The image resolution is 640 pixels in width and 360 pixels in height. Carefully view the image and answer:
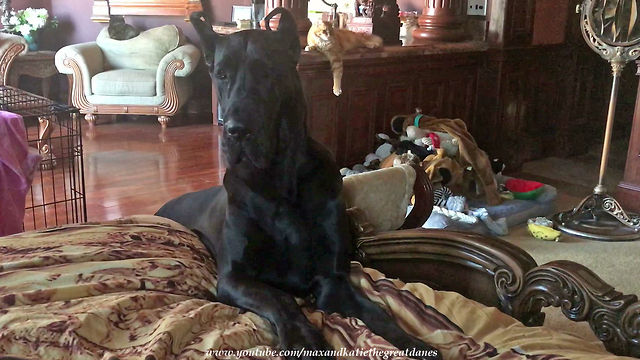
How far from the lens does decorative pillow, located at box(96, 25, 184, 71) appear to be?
6.03 m

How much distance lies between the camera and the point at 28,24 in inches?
236

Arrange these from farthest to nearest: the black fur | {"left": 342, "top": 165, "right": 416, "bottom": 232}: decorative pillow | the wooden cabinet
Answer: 1. the black fur
2. the wooden cabinet
3. {"left": 342, "top": 165, "right": 416, "bottom": 232}: decorative pillow

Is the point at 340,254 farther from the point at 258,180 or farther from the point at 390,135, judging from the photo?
the point at 390,135

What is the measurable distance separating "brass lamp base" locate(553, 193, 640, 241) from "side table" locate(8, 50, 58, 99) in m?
4.67

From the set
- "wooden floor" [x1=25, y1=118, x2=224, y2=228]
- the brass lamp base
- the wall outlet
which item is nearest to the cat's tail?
the wall outlet

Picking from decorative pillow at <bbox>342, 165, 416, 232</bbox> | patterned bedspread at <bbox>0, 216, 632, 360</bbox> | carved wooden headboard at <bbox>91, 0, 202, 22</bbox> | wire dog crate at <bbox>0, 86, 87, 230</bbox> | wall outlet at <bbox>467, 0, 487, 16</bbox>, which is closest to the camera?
patterned bedspread at <bbox>0, 216, 632, 360</bbox>

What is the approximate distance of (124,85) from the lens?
224 inches

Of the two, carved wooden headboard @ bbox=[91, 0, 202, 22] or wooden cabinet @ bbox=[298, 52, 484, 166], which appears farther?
carved wooden headboard @ bbox=[91, 0, 202, 22]

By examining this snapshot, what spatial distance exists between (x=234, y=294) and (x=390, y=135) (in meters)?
2.88

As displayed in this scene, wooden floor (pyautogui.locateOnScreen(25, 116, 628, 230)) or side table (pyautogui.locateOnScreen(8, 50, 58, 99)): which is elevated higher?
side table (pyautogui.locateOnScreen(8, 50, 58, 99))

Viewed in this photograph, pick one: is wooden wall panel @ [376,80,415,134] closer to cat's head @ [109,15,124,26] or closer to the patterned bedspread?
the patterned bedspread

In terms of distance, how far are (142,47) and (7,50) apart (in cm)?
117

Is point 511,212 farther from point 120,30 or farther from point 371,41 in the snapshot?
point 120,30

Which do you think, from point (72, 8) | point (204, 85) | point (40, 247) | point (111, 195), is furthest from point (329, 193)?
point (72, 8)
